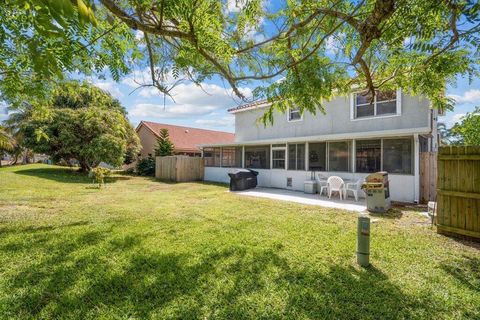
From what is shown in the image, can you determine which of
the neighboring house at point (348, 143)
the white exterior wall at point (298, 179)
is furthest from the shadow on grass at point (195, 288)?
the white exterior wall at point (298, 179)

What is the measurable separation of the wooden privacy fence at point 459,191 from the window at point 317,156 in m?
7.61

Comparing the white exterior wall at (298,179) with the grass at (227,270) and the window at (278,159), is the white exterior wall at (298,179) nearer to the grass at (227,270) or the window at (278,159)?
the window at (278,159)

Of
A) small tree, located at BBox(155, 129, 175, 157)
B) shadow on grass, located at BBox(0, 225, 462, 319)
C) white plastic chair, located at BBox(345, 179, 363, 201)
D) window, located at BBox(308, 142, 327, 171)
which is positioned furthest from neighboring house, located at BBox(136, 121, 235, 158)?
shadow on grass, located at BBox(0, 225, 462, 319)

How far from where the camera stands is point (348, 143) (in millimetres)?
12898

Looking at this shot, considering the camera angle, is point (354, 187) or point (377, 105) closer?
point (354, 187)

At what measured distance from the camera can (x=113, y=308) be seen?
309 centimetres

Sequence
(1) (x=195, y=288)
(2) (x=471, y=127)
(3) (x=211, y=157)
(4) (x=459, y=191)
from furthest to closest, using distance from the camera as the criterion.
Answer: (3) (x=211, y=157), (2) (x=471, y=127), (4) (x=459, y=191), (1) (x=195, y=288)

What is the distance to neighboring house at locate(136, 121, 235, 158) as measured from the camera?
28895mm

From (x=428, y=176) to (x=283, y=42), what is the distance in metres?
9.30

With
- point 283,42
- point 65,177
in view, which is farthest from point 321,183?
point 65,177

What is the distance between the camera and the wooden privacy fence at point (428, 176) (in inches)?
400

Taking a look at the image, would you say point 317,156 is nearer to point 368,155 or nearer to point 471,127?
point 368,155

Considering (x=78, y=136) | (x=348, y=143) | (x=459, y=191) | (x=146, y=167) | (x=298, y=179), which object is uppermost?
(x=78, y=136)

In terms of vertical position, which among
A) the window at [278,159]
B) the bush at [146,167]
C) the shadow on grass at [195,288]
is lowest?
the shadow on grass at [195,288]
